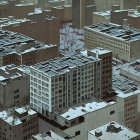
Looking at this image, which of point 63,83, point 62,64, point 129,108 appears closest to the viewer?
point 63,83

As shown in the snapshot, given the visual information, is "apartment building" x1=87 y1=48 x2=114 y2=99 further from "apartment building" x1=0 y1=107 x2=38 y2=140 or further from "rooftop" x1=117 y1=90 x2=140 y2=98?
"apartment building" x1=0 y1=107 x2=38 y2=140

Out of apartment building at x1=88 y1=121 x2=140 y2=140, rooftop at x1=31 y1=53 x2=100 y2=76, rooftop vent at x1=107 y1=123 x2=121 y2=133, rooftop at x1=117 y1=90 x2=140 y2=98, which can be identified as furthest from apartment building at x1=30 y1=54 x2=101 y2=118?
rooftop vent at x1=107 y1=123 x2=121 y2=133

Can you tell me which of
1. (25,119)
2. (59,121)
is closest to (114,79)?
(59,121)

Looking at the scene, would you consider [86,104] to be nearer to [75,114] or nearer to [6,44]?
[75,114]

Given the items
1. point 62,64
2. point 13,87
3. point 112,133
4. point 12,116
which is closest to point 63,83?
point 62,64

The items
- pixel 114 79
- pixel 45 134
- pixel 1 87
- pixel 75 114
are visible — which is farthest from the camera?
pixel 114 79

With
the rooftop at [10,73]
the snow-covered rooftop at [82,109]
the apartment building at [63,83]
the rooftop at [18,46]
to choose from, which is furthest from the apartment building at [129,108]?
the rooftop at [18,46]

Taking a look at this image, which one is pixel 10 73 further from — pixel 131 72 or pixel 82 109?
pixel 131 72
